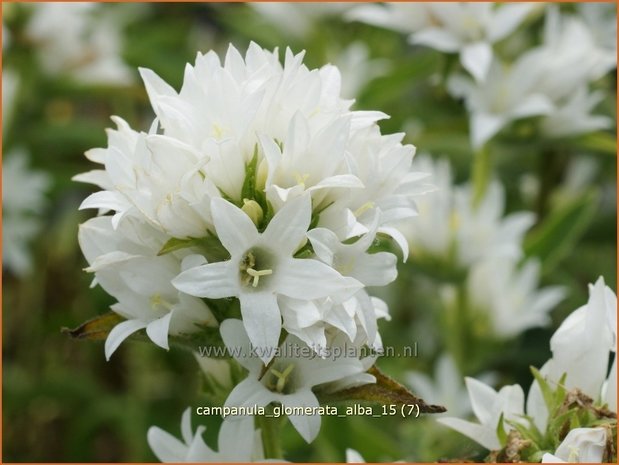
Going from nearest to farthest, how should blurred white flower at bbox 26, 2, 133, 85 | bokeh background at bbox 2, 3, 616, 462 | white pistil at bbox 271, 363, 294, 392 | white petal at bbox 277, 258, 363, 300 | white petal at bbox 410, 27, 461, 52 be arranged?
white petal at bbox 277, 258, 363, 300, white pistil at bbox 271, 363, 294, 392, white petal at bbox 410, 27, 461, 52, bokeh background at bbox 2, 3, 616, 462, blurred white flower at bbox 26, 2, 133, 85

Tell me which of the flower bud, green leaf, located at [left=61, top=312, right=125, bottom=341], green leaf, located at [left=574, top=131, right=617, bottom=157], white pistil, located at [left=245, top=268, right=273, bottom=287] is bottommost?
green leaf, located at [left=61, top=312, right=125, bottom=341]

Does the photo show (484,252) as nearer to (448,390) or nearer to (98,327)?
(448,390)

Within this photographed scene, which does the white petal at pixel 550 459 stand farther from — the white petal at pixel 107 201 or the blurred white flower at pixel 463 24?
the blurred white flower at pixel 463 24

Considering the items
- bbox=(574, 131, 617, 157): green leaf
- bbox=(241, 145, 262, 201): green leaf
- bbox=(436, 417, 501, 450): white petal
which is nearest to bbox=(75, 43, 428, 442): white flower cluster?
bbox=(241, 145, 262, 201): green leaf

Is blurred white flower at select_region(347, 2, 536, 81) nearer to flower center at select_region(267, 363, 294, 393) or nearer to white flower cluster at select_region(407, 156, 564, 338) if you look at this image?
white flower cluster at select_region(407, 156, 564, 338)

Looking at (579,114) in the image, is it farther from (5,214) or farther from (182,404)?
(5,214)

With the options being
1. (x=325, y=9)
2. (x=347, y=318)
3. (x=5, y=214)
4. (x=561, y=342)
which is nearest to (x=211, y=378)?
(x=347, y=318)

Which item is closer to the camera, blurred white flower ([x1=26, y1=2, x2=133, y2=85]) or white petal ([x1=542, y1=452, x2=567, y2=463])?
white petal ([x1=542, y1=452, x2=567, y2=463])
